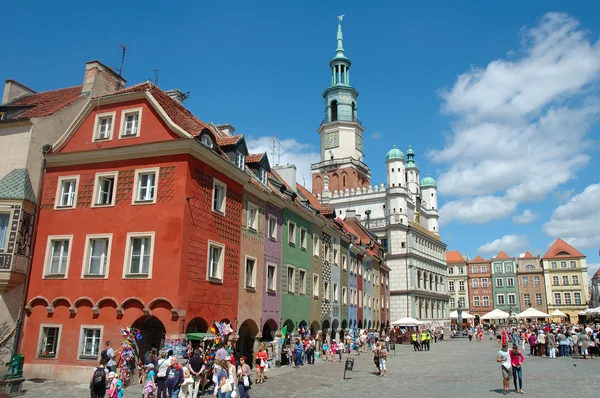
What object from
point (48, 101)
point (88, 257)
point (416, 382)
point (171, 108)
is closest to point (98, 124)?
point (171, 108)

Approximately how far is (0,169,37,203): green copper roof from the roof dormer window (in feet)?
31.6

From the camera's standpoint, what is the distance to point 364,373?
82.6 ft

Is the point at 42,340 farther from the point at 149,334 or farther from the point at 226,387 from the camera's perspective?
the point at 226,387

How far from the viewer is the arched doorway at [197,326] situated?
21.4 m

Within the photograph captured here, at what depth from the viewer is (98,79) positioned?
86.8ft

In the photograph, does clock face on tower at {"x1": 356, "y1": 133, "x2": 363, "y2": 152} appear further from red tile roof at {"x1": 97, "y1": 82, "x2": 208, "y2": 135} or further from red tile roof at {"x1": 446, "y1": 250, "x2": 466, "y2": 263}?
red tile roof at {"x1": 97, "y1": 82, "x2": 208, "y2": 135}

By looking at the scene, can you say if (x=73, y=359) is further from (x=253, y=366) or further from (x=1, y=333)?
→ (x=253, y=366)

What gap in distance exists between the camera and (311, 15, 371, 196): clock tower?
8662cm

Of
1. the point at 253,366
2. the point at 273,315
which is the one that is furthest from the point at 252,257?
the point at 253,366

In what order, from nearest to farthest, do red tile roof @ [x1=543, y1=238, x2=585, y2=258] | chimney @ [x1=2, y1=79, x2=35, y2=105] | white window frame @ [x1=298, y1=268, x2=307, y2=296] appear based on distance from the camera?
chimney @ [x1=2, y1=79, x2=35, y2=105] < white window frame @ [x1=298, y1=268, x2=307, y2=296] < red tile roof @ [x1=543, y1=238, x2=585, y2=258]

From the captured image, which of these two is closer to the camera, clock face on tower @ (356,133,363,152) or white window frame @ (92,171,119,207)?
white window frame @ (92,171,119,207)

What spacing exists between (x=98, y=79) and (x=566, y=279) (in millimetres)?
101367

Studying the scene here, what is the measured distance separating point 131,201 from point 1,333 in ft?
26.1

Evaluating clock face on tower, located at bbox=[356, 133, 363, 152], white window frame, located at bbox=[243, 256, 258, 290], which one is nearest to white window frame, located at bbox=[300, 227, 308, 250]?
white window frame, located at bbox=[243, 256, 258, 290]
